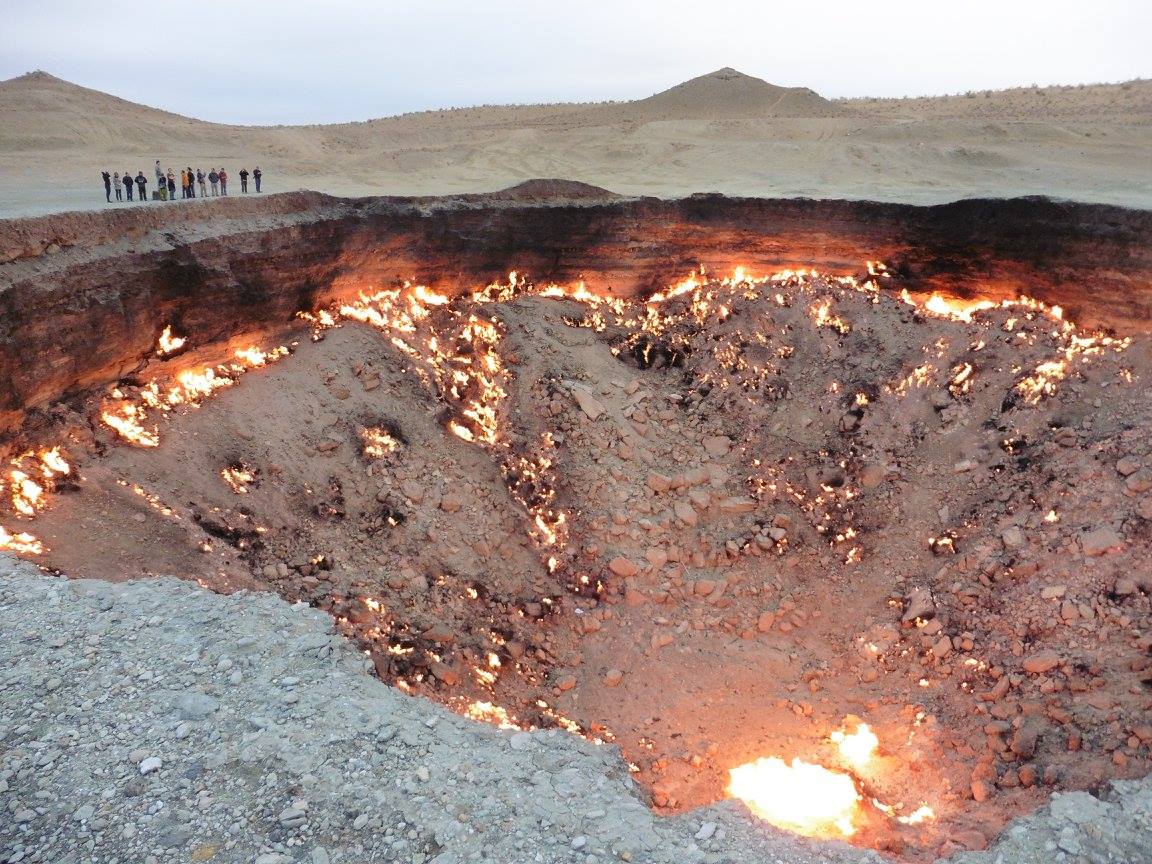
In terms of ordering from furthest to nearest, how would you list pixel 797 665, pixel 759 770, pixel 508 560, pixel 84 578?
pixel 508 560
pixel 797 665
pixel 759 770
pixel 84 578

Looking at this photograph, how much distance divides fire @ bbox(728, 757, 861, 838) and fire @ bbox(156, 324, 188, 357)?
30.6 feet

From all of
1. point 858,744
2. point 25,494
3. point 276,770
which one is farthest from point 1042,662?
point 25,494

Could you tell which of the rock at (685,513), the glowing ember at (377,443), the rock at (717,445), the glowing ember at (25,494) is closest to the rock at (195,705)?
the glowing ember at (25,494)

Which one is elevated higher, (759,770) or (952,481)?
(952,481)

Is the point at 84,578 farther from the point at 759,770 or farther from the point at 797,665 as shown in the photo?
the point at 797,665

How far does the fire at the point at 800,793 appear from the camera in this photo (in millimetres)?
7592

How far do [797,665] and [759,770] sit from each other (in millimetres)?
1860

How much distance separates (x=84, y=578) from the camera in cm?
737

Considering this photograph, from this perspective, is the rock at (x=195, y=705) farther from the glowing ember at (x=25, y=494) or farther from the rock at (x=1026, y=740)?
the rock at (x=1026, y=740)

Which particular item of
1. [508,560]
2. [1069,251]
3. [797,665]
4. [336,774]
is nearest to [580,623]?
[508,560]

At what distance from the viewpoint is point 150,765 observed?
5.43 meters

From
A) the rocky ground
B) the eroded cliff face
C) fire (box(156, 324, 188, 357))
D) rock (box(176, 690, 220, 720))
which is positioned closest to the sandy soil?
fire (box(156, 324, 188, 357))

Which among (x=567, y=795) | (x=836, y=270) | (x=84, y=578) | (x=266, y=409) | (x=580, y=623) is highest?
(x=836, y=270)

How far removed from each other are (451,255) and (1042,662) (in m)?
11.1
